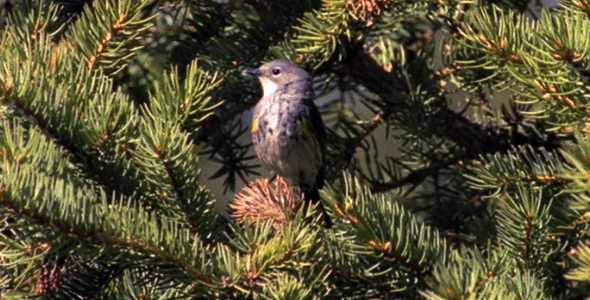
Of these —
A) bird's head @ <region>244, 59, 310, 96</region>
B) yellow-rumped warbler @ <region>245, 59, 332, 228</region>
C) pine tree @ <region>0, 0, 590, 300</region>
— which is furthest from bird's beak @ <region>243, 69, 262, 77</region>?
yellow-rumped warbler @ <region>245, 59, 332, 228</region>

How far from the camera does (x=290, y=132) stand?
4945mm

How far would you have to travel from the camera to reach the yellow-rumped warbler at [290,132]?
4.52 metres

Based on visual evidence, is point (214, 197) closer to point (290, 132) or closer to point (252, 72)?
point (252, 72)

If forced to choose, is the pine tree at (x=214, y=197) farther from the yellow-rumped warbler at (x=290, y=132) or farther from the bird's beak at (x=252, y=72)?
the yellow-rumped warbler at (x=290, y=132)

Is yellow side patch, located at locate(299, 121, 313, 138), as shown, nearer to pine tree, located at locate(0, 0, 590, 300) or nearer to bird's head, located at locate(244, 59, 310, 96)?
bird's head, located at locate(244, 59, 310, 96)

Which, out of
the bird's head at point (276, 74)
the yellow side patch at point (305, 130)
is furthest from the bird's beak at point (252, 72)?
the yellow side patch at point (305, 130)

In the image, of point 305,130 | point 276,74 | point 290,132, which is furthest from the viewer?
point 290,132

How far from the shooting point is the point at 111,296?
2459 mm

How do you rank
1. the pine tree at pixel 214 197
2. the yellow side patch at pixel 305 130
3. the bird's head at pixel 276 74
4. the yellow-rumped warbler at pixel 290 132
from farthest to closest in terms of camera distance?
the yellow side patch at pixel 305 130
the yellow-rumped warbler at pixel 290 132
the bird's head at pixel 276 74
the pine tree at pixel 214 197

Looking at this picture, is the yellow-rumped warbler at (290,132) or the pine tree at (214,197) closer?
the pine tree at (214,197)

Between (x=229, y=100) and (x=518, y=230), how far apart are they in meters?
1.75

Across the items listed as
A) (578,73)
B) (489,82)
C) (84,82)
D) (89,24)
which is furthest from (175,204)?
(489,82)

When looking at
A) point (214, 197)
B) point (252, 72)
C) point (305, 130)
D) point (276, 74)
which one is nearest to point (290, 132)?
point (305, 130)

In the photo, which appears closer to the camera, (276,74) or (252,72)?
(252,72)
